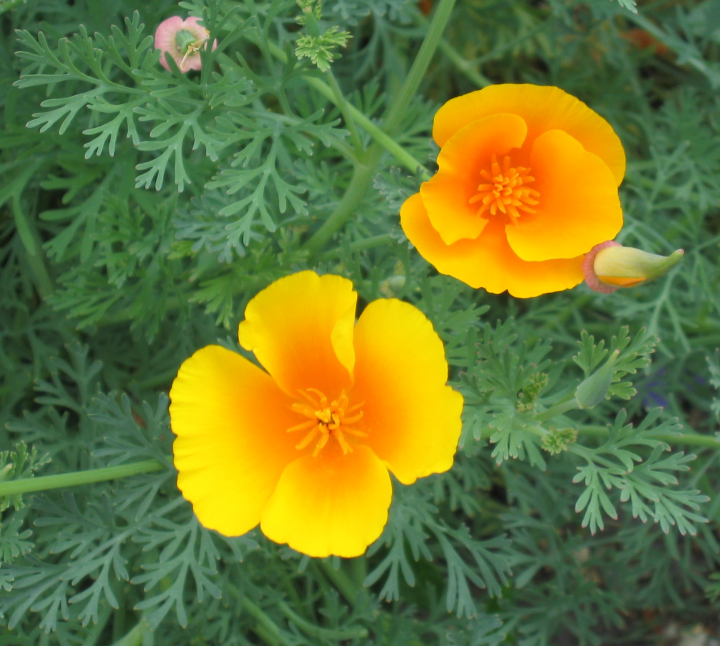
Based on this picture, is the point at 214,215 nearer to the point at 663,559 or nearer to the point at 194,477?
the point at 194,477

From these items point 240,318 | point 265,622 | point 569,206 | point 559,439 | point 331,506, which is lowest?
point 265,622

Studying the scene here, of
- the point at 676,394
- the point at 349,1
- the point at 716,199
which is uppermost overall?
the point at 349,1

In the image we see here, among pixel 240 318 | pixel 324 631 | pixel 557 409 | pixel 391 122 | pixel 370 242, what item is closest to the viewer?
pixel 557 409

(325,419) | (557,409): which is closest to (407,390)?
(325,419)

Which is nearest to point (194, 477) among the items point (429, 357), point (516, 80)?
point (429, 357)

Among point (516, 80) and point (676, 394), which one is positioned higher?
point (516, 80)

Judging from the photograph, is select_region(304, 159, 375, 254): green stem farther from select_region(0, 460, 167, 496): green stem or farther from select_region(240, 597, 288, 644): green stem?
select_region(240, 597, 288, 644): green stem

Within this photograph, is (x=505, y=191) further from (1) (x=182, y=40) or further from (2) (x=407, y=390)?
(1) (x=182, y=40)

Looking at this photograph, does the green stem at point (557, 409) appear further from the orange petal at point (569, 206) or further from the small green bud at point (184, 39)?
the small green bud at point (184, 39)
